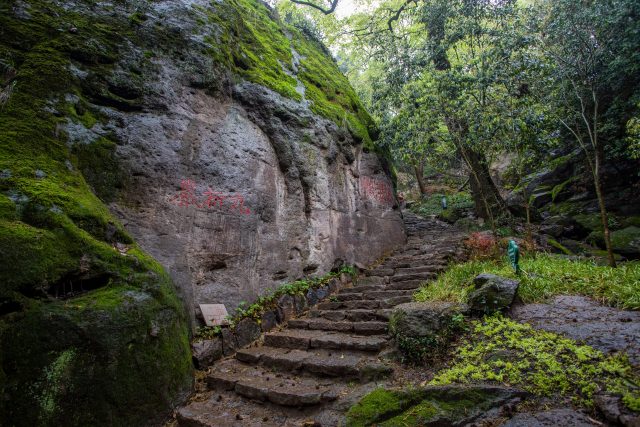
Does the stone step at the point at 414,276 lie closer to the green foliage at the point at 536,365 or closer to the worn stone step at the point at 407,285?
the worn stone step at the point at 407,285

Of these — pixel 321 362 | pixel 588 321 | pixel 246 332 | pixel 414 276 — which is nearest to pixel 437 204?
pixel 414 276

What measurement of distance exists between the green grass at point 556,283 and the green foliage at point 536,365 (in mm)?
1089

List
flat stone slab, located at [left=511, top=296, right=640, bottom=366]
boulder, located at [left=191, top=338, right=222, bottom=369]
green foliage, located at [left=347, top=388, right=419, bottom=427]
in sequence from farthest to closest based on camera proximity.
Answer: boulder, located at [left=191, top=338, right=222, bottom=369]
flat stone slab, located at [left=511, top=296, right=640, bottom=366]
green foliage, located at [left=347, top=388, right=419, bottom=427]

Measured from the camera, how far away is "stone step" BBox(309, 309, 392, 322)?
5.57 metres

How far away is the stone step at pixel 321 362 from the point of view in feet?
13.3

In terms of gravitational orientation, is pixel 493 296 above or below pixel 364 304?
above

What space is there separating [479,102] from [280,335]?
831cm

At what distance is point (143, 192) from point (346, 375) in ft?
13.6

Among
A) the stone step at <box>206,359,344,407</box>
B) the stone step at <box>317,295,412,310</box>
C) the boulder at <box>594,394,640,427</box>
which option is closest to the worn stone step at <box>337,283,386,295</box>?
the stone step at <box>317,295,412,310</box>

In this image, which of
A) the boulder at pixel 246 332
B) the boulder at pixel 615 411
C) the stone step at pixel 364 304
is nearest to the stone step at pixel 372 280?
the stone step at pixel 364 304

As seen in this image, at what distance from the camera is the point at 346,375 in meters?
4.19

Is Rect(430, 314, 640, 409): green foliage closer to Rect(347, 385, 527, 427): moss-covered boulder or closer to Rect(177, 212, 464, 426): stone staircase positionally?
Rect(347, 385, 527, 427): moss-covered boulder

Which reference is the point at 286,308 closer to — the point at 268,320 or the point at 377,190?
the point at 268,320

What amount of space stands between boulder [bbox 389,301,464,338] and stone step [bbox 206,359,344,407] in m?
1.06
